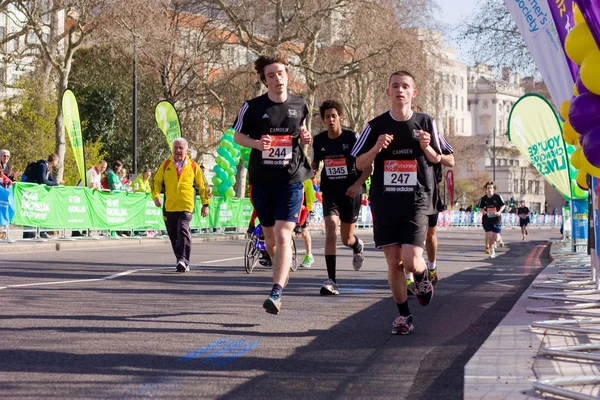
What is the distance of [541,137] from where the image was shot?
17.4m

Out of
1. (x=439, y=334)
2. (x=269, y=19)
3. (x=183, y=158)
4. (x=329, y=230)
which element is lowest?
(x=439, y=334)

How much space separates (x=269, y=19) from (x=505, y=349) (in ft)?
133

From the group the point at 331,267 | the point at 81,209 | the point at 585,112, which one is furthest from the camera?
the point at 81,209

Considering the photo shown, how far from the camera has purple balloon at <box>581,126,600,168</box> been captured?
527 cm

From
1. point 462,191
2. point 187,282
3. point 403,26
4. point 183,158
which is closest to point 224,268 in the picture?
point 183,158

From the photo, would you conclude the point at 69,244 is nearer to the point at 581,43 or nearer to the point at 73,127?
the point at 73,127

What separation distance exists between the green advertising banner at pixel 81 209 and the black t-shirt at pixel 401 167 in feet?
46.8

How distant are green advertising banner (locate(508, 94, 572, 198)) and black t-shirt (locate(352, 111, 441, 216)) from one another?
8978 mm

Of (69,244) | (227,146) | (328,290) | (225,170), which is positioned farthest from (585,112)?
(227,146)

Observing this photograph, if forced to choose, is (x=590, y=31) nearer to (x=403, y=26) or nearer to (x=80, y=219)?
(x=80, y=219)

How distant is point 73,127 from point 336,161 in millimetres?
16223

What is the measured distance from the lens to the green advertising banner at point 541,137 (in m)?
17.0

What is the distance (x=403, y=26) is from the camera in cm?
5131

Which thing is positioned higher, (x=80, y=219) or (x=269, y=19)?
(x=269, y=19)
